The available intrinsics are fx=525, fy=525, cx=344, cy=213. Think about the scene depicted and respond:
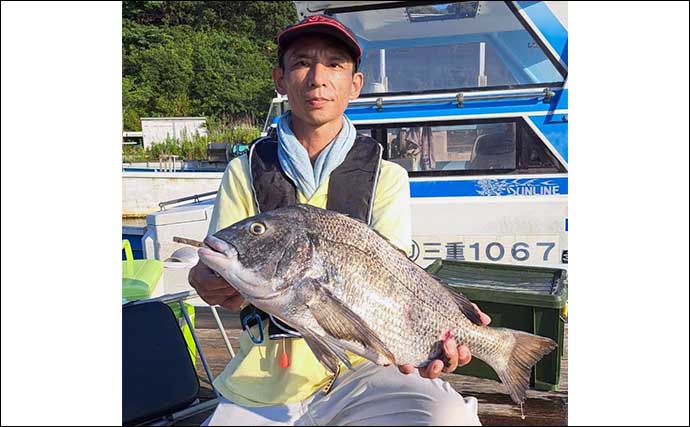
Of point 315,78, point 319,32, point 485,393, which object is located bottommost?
point 485,393

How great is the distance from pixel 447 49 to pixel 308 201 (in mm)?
1152

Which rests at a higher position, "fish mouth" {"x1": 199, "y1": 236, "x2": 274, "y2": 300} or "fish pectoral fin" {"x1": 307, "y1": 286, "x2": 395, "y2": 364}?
"fish mouth" {"x1": 199, "y1": 236, "x2": 274, "y2": 300}

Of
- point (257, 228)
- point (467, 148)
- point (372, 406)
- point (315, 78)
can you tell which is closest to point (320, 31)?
point (315, 78)

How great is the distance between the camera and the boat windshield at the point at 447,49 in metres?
2.24

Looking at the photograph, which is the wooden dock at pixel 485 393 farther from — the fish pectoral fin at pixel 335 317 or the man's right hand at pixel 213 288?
the fish pectoral fin at pixel 335 317

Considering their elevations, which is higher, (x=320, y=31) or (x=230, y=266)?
(x=320, y=31)

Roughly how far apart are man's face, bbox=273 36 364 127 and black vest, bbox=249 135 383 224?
0.47ft

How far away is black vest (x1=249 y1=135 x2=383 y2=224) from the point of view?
1600mm

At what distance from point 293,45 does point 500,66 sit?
119cm

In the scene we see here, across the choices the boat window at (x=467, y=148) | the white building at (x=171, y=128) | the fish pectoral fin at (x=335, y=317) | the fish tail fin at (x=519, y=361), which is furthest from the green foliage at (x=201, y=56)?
the fish tail fin at (x=519, y=361)

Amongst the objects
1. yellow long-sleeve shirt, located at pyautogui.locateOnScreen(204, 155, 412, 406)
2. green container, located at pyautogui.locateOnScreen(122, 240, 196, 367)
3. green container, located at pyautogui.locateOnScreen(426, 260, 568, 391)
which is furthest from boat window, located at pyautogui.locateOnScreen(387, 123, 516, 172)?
green container, located at pyautogui.locateOnScreen(122, 240, 196, 367)

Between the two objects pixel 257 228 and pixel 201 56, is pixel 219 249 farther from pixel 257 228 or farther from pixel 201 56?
pixel 201 56

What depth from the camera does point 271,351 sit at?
5.37 ft

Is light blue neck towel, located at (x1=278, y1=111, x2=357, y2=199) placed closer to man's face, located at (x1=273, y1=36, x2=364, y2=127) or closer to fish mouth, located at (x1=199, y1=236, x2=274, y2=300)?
man's face, located at (x1=273, y1=36, x2=364, y2=127)
